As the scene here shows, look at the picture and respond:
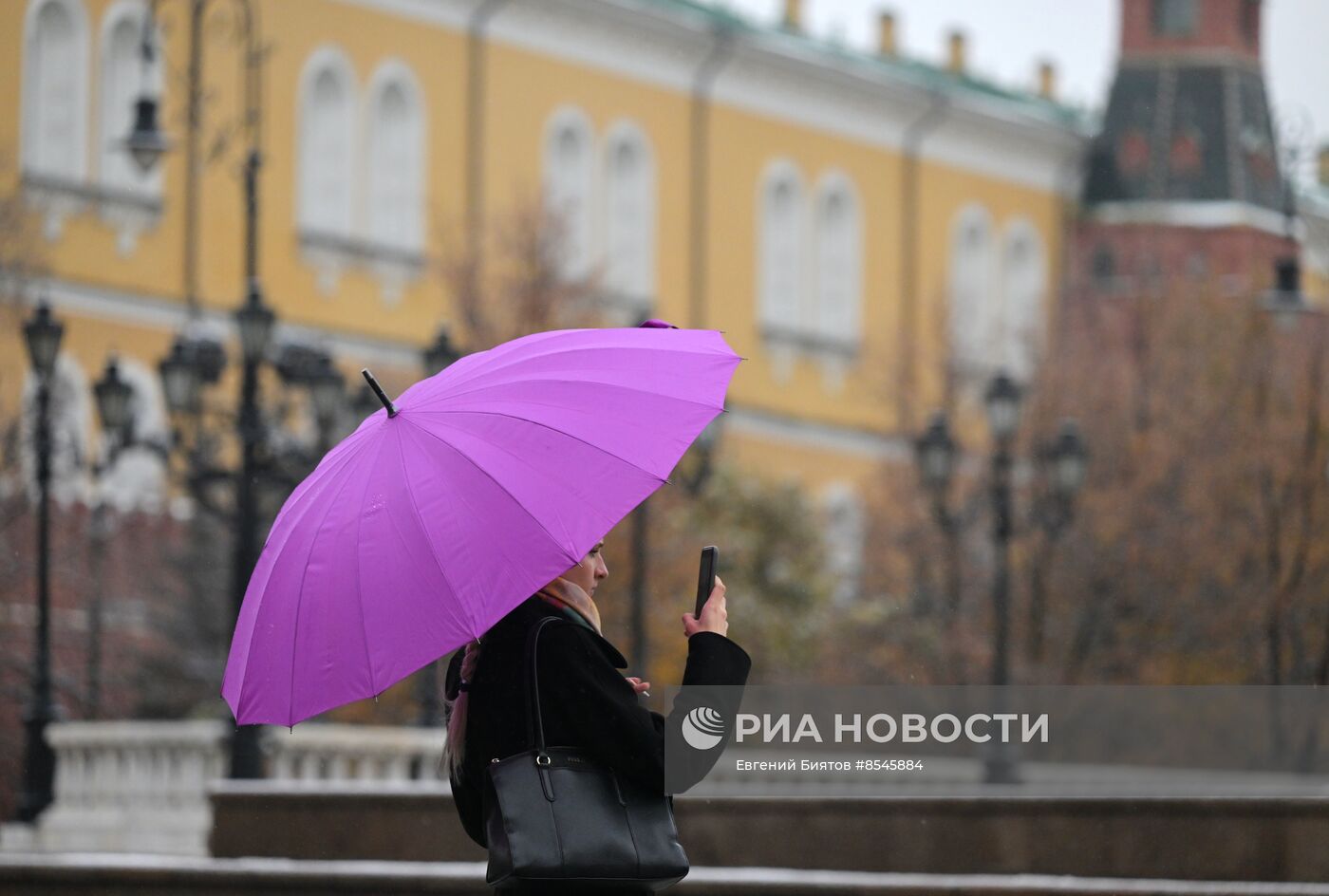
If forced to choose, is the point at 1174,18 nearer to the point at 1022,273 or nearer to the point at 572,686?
the point at 1022,273

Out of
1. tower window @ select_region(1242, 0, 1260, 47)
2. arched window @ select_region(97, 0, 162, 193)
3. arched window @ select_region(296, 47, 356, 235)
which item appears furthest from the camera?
tower window @ select_region(1242, 0, 1260, 47)

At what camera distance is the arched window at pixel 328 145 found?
42062mm

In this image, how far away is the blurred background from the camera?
27203mm

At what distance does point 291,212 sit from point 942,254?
14.6 meters

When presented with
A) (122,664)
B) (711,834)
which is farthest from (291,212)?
(711,834)

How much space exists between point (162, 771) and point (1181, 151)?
34535mm

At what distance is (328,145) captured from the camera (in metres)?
42.6

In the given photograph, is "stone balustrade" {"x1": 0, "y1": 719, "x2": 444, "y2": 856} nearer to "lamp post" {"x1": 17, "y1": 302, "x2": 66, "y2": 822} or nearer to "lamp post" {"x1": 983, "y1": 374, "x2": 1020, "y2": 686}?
"lamp post" {"x1": 17, "y1": 302, "x2": 66, "y2": 822}

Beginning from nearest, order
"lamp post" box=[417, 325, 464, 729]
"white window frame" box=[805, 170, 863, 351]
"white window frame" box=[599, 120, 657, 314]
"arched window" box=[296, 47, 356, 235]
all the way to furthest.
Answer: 1. "lamp post" box=[417, 325, 464, 729]
2. "arched window" box=[296, 47, 356, 235]
3. "white window frame" box=[599, 120, 657, 314]
4. "white window frame" box=[805, 170, 863, 351]

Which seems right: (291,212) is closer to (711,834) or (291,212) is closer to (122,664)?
(122,664)

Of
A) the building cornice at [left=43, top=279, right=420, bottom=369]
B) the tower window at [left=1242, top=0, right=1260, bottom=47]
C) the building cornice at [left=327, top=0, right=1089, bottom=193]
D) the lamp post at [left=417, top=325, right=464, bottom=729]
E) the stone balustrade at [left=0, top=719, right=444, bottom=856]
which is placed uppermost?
the tower window at [left=1242, top=0, right=1260, bottom=47]

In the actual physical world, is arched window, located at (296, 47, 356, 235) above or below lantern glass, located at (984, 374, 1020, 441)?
above

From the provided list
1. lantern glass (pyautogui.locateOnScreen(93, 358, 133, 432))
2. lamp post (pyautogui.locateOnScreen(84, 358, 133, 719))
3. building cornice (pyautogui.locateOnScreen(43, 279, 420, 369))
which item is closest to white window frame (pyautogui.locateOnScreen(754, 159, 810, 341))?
building cornice (pyautogui.locateOnScreen(43, 279, 420, 369))

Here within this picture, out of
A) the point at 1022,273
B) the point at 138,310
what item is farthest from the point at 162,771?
the point at 1022,273
